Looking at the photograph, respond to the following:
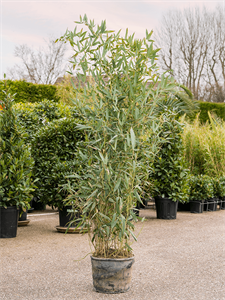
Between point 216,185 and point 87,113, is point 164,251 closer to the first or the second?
point 87,113

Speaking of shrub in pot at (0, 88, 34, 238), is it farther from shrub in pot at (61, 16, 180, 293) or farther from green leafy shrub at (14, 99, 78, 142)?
shrub in pot at (61, 16, 180, 293)

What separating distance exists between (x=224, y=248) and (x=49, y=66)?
86.6 feet

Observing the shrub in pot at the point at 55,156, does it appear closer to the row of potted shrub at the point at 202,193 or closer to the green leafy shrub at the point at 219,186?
the row of potted shrub at the point at 202,193

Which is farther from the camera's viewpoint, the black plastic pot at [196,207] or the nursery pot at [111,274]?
the black plastic pot at [196,207]

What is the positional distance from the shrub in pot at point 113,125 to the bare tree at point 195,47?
80.5 ft

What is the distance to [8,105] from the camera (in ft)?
15.0

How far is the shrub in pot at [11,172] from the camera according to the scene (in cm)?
442

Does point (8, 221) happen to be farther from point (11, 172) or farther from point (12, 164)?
point (12, 164)

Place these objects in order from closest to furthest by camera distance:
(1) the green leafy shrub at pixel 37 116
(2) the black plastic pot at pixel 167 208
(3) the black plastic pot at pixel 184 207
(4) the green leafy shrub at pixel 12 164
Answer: (4) the green leafy shrub at pixel 12 164, (2) the black plastic pot at pixel 167 208, (1) the green leafy shrub at pixel 37 116, (3) the black plastic pot at pixel 184 207

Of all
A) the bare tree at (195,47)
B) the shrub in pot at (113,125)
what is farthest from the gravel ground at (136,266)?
the bare tree at (195,47)

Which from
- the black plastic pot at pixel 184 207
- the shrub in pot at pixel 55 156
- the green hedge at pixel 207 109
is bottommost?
the black plastic pot at pixel 184 207

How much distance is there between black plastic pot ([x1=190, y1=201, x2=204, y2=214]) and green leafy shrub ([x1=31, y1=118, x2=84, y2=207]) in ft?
11.9

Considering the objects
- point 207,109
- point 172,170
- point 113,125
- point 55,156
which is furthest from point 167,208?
point 207,109

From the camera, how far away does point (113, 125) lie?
2.58 metres
